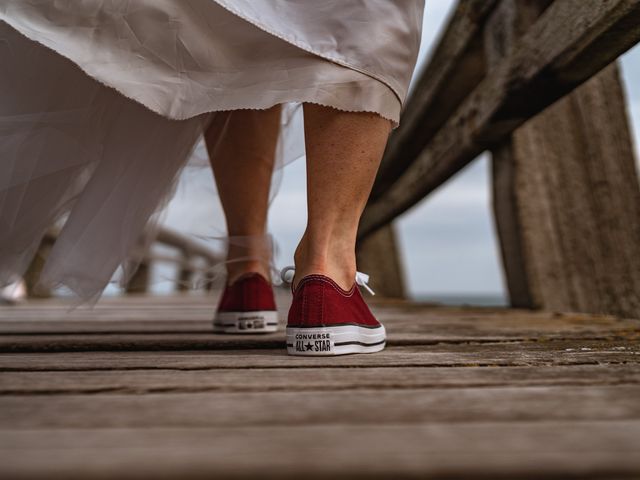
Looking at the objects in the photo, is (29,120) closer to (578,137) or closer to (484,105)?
(484,105)

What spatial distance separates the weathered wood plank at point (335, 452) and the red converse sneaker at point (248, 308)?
29.9 inches

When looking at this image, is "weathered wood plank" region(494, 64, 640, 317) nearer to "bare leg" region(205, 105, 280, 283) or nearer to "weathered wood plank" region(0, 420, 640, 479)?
"bare leg" region(205, 105, 280, 283)

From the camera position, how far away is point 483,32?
187 cm

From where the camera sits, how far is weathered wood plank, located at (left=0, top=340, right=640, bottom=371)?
809 mm

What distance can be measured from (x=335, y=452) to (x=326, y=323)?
46cm

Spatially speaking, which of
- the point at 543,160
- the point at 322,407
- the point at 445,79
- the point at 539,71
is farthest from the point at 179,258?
the point at 322,407

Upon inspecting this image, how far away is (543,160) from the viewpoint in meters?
1.81

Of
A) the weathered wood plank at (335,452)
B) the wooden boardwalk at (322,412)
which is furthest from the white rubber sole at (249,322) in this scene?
the weathered wood plank at (335,452)

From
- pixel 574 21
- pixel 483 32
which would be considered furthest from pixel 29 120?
pixel 483 32

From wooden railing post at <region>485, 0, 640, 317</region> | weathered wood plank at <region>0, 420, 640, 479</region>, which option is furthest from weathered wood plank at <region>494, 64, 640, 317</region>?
weathered wood plank at <region>0, 420, 640, 479</region>

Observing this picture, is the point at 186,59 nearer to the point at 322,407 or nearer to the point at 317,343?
the point at 317,343

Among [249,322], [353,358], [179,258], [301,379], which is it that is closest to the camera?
[301,379]

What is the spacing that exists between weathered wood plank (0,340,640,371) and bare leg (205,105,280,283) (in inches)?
15.0

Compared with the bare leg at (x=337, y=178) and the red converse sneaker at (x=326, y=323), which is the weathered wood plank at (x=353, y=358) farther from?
the bare leg at (x=337, y=178)
